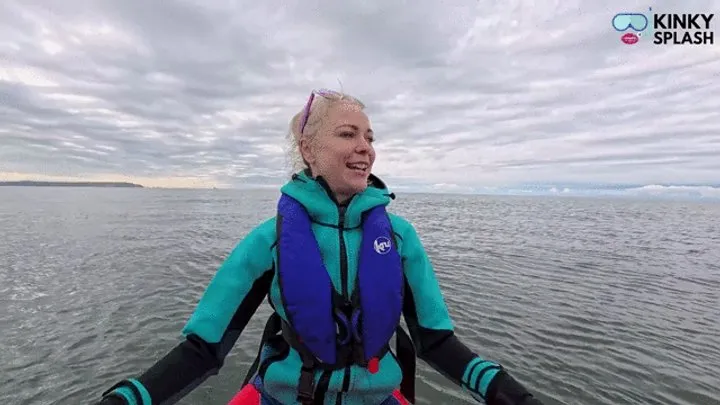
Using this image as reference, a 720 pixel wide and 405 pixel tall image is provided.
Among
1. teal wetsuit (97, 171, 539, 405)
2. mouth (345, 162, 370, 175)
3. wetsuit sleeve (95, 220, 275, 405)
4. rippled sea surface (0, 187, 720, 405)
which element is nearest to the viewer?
wetsuit sleeve (95, 220, 275, 405)

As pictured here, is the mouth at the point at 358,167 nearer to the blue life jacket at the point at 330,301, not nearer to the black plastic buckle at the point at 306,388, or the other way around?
the blue life jacket at the point at 330,301

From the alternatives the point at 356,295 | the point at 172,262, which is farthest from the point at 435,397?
the point at 172,262

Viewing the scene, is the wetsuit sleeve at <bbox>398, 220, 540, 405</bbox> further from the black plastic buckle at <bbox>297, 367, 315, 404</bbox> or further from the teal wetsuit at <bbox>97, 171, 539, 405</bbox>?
the black plastic buckle at <bbox>297, 367, 315, 404</bbox>

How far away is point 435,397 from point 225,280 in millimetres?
4379

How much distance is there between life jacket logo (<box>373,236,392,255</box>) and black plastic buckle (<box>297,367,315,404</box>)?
0.87 meters

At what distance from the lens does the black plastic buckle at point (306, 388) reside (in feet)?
7.64

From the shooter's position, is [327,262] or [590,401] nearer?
[327,262]

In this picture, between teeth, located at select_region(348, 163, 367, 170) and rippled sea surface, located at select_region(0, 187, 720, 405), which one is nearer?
teeth, located at select_region(348, 163, 367, 170)

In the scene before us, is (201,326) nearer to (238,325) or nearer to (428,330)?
(238,325)

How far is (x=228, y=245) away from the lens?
718 inches

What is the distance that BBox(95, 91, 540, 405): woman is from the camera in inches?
91.4

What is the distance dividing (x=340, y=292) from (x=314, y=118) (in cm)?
126

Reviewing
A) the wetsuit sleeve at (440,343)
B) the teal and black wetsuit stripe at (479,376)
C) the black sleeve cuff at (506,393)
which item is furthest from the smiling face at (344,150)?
the black sleeve cuff at (506,393)

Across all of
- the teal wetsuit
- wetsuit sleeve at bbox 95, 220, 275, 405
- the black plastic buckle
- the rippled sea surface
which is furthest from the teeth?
the rippled sea surface
